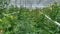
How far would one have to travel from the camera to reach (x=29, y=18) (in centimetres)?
500

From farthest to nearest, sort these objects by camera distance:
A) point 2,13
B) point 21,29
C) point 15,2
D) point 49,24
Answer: point 15,2, point 2,13, point 49,24, point 21,29

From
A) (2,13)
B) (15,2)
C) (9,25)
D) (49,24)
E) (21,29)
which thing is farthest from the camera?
(15,2)

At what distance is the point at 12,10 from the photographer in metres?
5.71

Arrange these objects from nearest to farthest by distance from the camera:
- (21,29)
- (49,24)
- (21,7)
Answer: (21,29), (49,24), (21,7)

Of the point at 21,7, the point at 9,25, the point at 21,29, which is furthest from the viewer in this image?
the point at 21,7

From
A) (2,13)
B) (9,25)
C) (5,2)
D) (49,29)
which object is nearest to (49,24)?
(49,29)

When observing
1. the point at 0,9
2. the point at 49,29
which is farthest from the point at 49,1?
the point at 49,29

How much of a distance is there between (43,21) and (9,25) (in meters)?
0.79

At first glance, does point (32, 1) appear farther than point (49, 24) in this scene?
Yes

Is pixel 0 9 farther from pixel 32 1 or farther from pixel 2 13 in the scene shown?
pixel 32 1

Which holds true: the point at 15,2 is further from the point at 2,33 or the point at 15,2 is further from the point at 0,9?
the point at 2,33

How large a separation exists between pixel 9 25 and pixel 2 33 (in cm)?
23

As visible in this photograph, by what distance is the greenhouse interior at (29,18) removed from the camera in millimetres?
3842

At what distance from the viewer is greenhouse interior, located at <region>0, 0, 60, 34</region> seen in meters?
3.84
